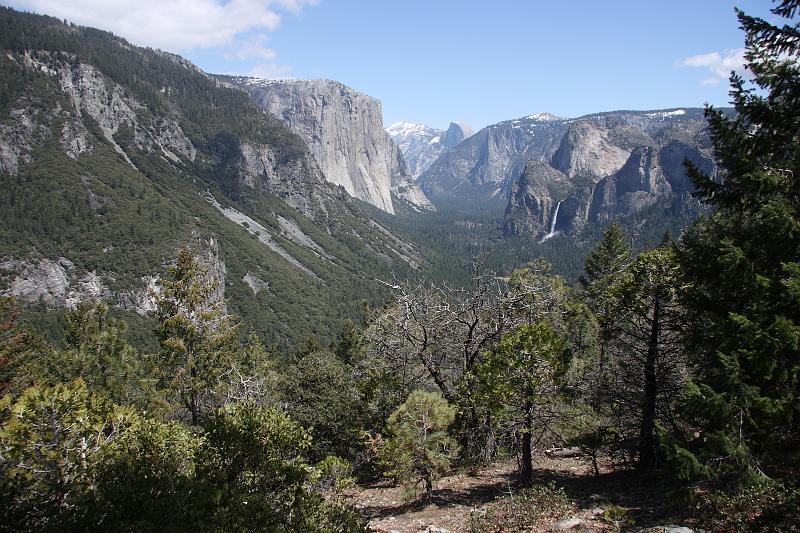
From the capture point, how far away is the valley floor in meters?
10.2

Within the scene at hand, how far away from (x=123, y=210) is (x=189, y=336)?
124062mm

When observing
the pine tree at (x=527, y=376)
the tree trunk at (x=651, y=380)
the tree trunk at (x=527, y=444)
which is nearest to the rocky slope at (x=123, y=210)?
the pine tree at (x=527, y=376)

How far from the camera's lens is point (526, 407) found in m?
13.1

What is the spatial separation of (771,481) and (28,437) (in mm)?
12492

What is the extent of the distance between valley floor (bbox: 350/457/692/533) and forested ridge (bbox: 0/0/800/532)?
0.15 m

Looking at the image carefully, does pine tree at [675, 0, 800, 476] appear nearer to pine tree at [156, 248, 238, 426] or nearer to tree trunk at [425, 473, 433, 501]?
tree trunk at [425, 473, 433, 501]

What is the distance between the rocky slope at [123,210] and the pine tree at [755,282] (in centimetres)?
Result: 9929

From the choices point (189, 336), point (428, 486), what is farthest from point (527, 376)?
point (189, 336)

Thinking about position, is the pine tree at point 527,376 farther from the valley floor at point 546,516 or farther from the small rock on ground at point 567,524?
the small rock on ground at point 567,524

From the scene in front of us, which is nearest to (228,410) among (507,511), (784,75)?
(507,511)

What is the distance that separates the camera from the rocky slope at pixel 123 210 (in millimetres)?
104062

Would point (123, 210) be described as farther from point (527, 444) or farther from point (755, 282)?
point (755, 282)

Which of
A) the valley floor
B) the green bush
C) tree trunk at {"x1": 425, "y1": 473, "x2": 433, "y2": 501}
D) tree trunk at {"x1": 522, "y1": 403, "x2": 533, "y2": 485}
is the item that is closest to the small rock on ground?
the valley floor

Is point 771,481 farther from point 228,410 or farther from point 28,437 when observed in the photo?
point 28,437
